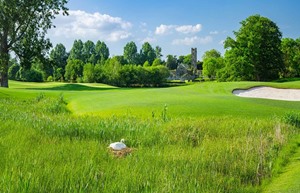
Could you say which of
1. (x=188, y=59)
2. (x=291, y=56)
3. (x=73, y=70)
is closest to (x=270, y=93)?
(x=291, y=56)

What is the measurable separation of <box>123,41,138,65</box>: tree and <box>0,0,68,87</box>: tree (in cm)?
8421

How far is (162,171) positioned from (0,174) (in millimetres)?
2805

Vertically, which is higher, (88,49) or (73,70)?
(88,49)

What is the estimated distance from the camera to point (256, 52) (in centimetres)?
5959

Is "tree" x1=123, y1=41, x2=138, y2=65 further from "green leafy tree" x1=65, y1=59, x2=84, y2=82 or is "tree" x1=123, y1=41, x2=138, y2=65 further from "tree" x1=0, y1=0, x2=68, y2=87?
"tree" x1=0, y1=0, x2=68, y2=87

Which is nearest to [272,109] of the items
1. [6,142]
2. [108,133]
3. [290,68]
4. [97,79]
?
[108,133]

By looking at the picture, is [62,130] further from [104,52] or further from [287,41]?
[104,52]

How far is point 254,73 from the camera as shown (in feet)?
198

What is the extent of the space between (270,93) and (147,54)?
380 feet

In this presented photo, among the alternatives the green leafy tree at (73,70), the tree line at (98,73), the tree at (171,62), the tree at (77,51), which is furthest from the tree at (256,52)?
the tree at (171,62)

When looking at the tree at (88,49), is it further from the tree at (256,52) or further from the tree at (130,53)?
the tree at (256,52)

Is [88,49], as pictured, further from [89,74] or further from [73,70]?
[89,74]

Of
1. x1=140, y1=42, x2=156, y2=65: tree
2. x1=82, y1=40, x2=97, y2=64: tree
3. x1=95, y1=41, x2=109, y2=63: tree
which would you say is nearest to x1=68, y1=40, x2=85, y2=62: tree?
x1=82, y1=40, x2=97, y2=64: tree

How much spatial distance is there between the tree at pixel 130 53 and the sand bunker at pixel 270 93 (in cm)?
10815
